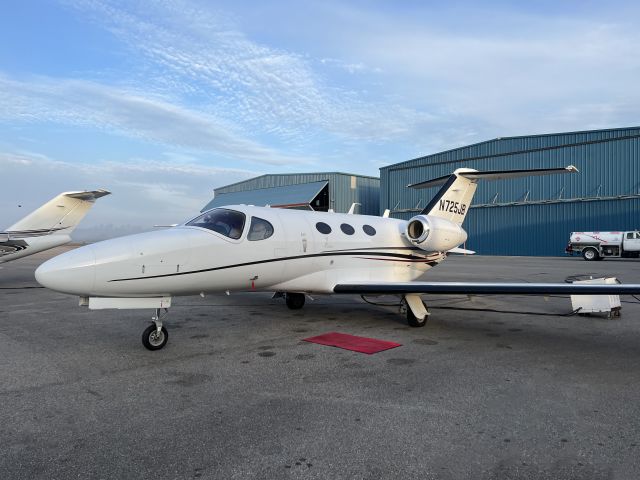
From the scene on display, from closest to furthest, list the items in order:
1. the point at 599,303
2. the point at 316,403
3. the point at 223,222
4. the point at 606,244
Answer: the point at 316,403, the point at 223,222, the point at 599,303, the point at 606,244

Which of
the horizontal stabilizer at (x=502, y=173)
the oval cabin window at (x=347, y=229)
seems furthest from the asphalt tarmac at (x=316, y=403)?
the horizontal stabilizer at (x=502, y=173)

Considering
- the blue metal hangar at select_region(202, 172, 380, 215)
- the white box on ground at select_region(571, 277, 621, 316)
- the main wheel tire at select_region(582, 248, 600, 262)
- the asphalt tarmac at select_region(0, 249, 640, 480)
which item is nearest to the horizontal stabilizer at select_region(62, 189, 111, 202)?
the asphalt tarmac at select_region(0, 249, 640, 480)

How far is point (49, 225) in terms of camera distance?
1750 cm

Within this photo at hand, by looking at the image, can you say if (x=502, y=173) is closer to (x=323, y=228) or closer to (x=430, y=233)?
(x=430, y=233)

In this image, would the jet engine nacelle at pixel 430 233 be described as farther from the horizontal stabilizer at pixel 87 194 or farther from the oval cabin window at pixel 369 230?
the horizontal stabilizer at pixel 87 194

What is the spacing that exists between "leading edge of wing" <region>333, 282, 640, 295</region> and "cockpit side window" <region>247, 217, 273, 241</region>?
6.29ft

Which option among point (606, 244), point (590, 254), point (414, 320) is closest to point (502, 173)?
point (414, 320)

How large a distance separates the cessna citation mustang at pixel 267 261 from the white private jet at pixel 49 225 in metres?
10.7

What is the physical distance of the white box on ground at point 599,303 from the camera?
998cm

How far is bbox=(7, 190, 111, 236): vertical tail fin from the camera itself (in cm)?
1712

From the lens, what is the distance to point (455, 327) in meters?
9.13

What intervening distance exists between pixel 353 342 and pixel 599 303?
6.06m

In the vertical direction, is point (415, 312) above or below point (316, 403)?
above

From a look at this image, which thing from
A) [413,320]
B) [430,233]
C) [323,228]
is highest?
[323,228]
